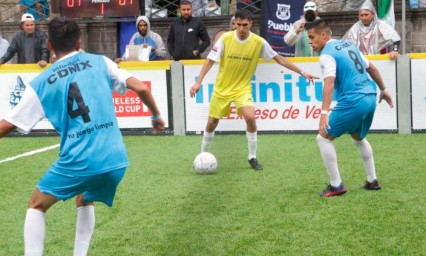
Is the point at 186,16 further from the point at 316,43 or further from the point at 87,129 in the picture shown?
the point at 87,129

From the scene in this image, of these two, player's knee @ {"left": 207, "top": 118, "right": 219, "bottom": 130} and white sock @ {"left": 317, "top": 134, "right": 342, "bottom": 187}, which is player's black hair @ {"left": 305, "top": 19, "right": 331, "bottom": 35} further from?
player's knee @ {"left": 207, "top": 118, "right": 219, "bottom": 130}

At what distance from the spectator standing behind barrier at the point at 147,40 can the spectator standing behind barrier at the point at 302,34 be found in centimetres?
243

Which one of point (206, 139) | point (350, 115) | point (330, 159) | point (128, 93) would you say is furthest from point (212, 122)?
point (128, 93)

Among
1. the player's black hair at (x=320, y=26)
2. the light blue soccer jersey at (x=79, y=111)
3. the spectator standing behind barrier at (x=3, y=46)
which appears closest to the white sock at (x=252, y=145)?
the player's black hair at (x=320, y=26)

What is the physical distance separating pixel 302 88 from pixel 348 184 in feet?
16.2

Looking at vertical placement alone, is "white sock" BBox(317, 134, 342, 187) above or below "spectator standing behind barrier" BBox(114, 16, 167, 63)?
below

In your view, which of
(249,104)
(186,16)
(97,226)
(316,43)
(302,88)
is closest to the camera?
(97,226)

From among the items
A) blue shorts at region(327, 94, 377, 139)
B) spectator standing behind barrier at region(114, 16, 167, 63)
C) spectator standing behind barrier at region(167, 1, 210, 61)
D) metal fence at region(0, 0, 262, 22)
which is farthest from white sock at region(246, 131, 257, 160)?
metal fence at region(0, 0, 262, 22)

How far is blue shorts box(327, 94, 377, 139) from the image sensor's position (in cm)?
895

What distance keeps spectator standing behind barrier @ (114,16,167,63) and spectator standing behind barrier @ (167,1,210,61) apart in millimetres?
316

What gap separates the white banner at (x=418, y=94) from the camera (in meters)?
14.3

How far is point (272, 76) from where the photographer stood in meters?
14.7

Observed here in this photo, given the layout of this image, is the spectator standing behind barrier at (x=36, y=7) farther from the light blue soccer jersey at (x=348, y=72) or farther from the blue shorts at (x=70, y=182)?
the blue shorts at (x=70, y=182)

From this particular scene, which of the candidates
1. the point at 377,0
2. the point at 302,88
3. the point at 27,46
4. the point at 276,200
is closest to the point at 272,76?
the point at 302,88
